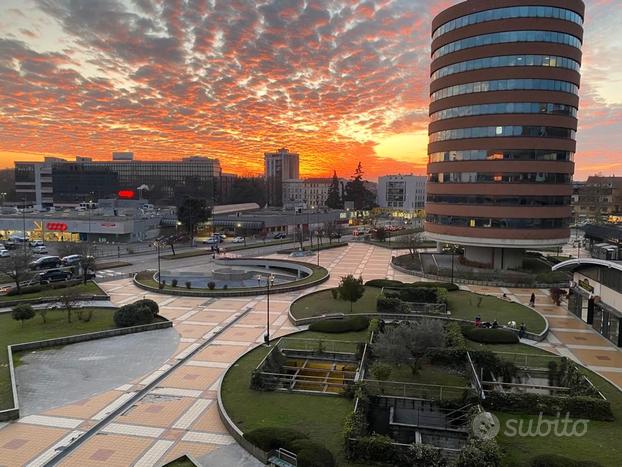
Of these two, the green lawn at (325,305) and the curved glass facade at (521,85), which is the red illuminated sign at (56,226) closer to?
the green lawn at (325,305)

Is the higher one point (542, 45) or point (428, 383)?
point (542, 45)

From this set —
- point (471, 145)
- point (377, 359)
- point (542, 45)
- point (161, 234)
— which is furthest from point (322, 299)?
point (161, 234)

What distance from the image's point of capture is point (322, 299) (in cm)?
4275

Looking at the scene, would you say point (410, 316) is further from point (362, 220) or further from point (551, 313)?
point (362, 220)

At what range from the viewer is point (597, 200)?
448 feet

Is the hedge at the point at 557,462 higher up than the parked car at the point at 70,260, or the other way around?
the parked car at the point at 70,260

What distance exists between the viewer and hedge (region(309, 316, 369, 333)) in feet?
108

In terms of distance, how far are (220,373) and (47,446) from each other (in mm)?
9521

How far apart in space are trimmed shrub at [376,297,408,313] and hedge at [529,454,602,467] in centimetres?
2210

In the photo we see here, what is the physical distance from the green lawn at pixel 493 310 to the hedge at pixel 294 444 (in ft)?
78.1

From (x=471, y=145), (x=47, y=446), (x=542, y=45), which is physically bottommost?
(x=47, y=446)

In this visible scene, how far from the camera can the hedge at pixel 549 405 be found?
65.5 ft

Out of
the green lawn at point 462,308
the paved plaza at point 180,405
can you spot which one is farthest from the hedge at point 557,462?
the green lawn at point 462,308

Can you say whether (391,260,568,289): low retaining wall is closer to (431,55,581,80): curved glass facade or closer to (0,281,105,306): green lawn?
(431,55,581,80): curved glass facade
